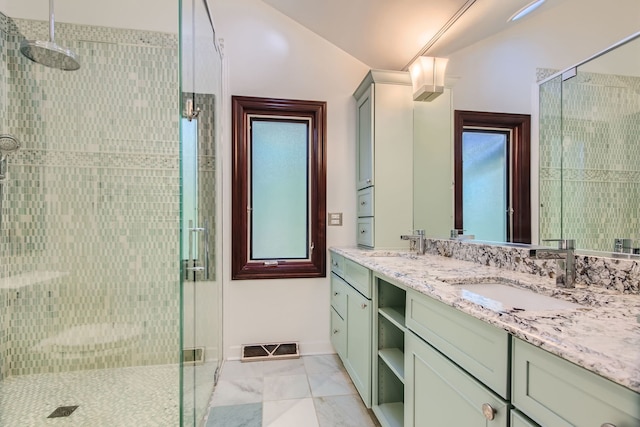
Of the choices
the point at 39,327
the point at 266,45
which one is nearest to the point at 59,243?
the point at 39,327

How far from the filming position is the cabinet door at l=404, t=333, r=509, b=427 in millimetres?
733

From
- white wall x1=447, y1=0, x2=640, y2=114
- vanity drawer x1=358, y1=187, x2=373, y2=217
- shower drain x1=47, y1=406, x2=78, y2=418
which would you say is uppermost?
white wall x1=447, y1=0, x2=640, y2=114

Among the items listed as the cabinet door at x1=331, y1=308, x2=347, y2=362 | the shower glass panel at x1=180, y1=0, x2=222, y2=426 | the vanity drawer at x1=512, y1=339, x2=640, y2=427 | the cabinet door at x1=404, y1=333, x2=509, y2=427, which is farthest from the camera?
the cabinet door at x1=331, y1=308, x2=347, y2=362

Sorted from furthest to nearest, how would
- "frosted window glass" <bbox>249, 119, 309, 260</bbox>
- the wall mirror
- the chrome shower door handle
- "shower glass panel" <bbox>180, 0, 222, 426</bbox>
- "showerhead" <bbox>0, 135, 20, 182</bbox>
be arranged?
"frosted window glass" <bbox>249, 119, 309, 260</bbox>
"showerhead" <bbox>0, 135, 20, 182</bbox>
the chrome shower door handle
"shower glass panel" <bbox>180, 0, 222, 426</bbox>
the wall mirror

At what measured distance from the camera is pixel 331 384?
1966mm

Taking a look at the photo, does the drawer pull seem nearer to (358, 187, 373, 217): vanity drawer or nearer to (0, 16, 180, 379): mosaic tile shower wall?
(358, 187, 373, 217): vanity drawer

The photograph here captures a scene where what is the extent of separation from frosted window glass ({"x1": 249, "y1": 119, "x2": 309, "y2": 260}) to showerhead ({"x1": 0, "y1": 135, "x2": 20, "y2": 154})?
142cm

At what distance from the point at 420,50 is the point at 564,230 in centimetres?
156

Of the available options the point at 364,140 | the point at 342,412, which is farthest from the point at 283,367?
the point at 364,140

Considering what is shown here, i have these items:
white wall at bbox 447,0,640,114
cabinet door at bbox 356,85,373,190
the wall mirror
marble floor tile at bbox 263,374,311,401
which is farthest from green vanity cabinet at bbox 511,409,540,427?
cabinet door at bbox 356,85,373,190

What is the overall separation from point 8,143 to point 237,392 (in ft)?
6.70

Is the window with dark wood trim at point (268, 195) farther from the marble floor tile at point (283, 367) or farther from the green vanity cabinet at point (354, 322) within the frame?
the marble floor tile at point (283, 367)

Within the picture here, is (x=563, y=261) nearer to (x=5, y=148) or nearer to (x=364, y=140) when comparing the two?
(x=364, y=140)

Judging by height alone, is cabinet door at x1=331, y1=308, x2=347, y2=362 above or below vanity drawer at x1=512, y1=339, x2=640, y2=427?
below
